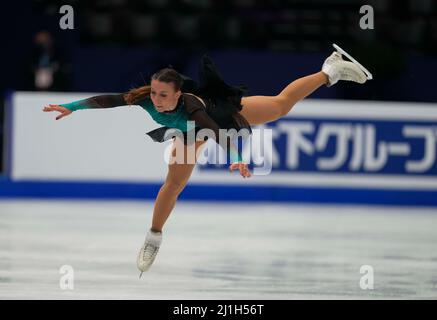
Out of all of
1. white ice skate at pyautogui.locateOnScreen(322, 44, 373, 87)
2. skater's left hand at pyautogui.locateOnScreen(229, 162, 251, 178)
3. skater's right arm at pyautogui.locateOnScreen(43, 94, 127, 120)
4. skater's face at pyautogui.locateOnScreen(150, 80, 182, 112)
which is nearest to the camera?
skater's left hand at pyautogui.locateOnScreen(229, 162, 251, 178)

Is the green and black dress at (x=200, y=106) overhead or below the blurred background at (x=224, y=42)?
below

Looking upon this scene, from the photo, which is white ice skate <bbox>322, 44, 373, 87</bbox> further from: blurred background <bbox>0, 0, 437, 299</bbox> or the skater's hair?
blurred background <bbox>0, 0, 437, 299</bbox>

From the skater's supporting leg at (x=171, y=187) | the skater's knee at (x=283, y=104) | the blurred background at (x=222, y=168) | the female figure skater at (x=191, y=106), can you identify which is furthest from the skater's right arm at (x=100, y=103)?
the blurred background at (x=222, y=168)

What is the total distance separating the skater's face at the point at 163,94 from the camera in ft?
18.0

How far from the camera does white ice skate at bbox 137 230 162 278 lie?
19.8 feet

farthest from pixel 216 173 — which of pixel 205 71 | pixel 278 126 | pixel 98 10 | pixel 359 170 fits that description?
pixel 205 71

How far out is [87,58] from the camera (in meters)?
11.9

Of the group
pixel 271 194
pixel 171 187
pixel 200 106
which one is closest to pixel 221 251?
pixel 171 187

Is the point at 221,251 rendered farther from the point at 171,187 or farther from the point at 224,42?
the point at 224,42

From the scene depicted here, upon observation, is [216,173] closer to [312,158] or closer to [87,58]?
[312,158]

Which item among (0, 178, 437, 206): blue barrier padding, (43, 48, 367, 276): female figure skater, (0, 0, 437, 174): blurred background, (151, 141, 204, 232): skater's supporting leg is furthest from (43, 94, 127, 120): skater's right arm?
(0, 0, 437, 174): blurred background

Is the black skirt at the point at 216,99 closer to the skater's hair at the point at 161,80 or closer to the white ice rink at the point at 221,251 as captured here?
the skater's hair at the point at 161,80

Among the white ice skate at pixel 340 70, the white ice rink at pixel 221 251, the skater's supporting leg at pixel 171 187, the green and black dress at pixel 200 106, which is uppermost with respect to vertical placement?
the white ice skate at pixel 340 70

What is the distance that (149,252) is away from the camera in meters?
6.08
